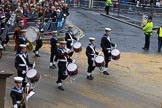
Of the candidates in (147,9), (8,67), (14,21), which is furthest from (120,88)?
(147,9)

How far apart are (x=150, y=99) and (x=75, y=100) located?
9.88ft

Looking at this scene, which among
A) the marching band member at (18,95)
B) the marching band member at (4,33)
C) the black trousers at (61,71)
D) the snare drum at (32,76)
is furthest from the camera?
the marching band member at (4,33)

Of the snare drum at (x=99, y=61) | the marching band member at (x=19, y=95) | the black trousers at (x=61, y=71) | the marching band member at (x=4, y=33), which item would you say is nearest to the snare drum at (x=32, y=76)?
the black trousers at (x=61, y=71)

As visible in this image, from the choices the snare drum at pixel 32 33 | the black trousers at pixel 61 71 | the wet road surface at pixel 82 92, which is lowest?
the wet road surface at pixel 82 92

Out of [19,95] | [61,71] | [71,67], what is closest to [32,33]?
[61,71]

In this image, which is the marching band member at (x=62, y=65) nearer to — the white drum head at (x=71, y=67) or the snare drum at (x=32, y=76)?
the white drum head at (x=71, y=67)

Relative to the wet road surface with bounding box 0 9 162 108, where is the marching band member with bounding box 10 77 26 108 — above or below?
above

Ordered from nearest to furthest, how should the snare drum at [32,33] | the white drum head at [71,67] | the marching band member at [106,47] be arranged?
the white drum head at [71,67] → the marching band member at [106,47] → the snare drum at [32,33]

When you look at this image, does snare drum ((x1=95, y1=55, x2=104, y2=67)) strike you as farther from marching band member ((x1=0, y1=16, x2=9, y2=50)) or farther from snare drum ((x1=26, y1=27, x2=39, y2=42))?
marching band member ((x1=0, y1=16, x2=9, y2=50))

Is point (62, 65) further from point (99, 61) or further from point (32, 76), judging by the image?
point (99, 61)

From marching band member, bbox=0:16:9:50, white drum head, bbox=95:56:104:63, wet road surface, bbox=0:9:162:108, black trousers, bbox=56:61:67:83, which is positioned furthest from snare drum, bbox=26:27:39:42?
black trousers, bbox=56:61:67:83

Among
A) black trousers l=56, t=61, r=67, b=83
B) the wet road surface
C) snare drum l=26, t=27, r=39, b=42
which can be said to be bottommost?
the wet road surface

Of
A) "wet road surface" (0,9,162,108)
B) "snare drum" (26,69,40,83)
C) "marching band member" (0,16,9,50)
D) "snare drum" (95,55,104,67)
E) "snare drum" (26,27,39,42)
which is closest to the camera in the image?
"snare drum" (26,69,40,83)

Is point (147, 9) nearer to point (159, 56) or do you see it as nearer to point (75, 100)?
point (159, 56)
